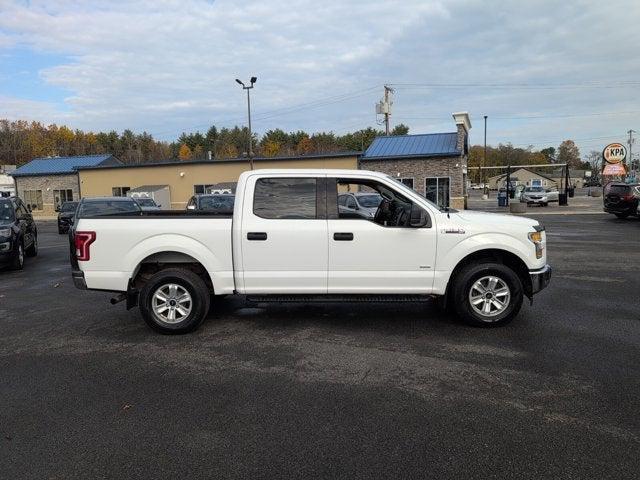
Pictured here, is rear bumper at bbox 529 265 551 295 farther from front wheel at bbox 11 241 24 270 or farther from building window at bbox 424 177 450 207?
building window at bbox 424 177 450 207

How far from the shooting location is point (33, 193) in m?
47.6

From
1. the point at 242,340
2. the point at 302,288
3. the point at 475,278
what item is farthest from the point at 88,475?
the point at 475,278

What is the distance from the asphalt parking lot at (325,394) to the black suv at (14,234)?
5035 mm

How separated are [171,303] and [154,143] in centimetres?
11155

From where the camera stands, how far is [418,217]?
5887mm

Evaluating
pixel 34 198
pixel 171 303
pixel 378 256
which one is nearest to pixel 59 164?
pixel 34 198

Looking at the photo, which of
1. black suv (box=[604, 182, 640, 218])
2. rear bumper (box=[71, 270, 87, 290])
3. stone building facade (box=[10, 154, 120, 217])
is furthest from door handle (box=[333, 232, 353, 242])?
stone building facade (box=[10, 154, 120, 217])

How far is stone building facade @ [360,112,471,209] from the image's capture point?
108 feet

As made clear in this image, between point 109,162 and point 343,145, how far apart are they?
56.0 meters

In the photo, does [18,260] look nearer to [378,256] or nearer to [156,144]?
[378,256]

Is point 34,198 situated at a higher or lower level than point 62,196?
lower

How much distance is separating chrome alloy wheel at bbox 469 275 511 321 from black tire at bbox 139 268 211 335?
3218mm

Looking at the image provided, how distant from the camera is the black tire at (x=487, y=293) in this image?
603 cm

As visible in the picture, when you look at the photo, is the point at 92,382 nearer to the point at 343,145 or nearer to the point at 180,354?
the point at 180,354
